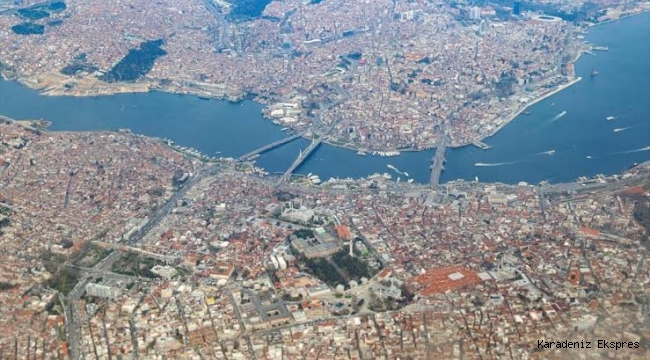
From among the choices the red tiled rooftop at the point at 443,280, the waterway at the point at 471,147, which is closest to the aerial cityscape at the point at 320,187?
the red tiled rooftop at the point at 443,280

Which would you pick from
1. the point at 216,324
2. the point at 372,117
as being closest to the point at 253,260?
the point at 216,324

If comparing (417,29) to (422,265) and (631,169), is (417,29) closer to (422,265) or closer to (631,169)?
(631,169)

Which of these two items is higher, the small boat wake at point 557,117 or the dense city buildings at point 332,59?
the small boat wake at point 557,117

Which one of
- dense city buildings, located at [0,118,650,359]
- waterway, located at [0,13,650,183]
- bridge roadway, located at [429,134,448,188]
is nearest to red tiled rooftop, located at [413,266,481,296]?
dense city buildings, located at [0,118,650,359]

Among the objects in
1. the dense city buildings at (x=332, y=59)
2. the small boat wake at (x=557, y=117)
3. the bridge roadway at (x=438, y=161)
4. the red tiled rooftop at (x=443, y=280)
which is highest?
the red tiled rooftop at (x=443, y=280)

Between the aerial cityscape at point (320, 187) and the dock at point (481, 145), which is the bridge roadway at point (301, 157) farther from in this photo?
the dock at point (481, 145)

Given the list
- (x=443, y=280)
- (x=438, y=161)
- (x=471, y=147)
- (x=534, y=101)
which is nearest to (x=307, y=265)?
(x=443, y=280)
